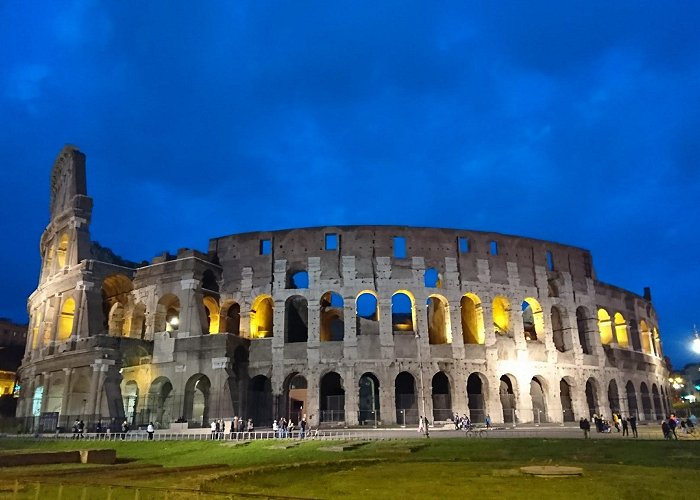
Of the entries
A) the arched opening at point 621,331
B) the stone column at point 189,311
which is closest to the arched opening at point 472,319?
the arched opening at point 621,331

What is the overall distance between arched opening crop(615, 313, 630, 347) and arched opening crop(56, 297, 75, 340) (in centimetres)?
4467

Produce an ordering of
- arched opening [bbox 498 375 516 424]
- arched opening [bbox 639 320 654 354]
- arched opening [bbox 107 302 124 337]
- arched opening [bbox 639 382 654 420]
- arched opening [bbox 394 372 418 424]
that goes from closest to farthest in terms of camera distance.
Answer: arched opening [bbox 394 372 418 424] → arched opening [bbox 498 375 516 424] → arched opening [bbox 107 302 124 337] → arched opening [bbox 639 382 654 420] → arched opening [bbox 639 320 654 354]

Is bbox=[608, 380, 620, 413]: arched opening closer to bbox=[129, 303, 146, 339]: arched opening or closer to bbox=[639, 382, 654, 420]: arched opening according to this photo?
bbox=[639, 382, 654, 420]: arched opening

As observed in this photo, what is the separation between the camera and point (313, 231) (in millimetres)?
39156

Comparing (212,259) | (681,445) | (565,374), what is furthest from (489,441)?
(212,259)

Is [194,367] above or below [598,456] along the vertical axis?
above

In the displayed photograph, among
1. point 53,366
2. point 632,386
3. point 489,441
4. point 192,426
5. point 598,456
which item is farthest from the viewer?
point 632,386

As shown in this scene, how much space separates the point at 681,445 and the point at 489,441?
7198mm

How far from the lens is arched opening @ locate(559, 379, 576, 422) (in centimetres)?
4016

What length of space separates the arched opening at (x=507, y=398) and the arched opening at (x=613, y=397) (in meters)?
9.73

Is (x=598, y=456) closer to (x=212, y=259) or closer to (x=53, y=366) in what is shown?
(x=212, y=259)

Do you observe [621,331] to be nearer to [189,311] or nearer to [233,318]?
[233,318]

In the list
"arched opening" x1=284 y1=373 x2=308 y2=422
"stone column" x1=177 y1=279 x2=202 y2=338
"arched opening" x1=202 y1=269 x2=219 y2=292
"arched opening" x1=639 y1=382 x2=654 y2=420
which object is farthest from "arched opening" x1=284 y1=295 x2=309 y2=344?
"arched opening" x1=639 y1=382 x2=654 y2=420

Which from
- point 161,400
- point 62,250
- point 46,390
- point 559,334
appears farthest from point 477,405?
point 62,250
